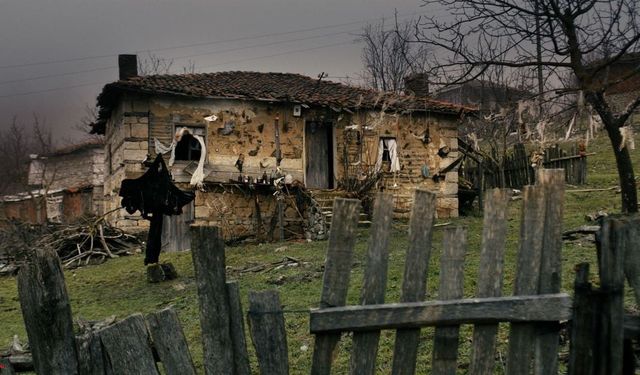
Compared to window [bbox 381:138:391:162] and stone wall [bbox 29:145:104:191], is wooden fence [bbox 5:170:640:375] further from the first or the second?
stone wall [bbox 29:145:104:191]

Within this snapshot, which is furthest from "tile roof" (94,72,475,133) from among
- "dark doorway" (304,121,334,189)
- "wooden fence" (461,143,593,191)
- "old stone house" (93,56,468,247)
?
"wooden fence" (461,143,593,191)

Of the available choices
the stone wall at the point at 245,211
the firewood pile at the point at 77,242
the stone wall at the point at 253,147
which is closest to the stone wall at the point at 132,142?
the stone wall at the point at 253,147

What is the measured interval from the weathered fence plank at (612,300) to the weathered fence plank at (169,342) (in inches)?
64.1

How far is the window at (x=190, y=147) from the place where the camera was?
16875mm

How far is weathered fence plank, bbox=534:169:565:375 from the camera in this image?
7.71ft

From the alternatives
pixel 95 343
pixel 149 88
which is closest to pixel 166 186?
pixel 149 88

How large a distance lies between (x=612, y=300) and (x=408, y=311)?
2.56 ft

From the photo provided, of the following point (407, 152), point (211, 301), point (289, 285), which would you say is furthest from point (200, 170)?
point (211, 301)

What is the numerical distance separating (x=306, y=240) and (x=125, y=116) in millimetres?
5992

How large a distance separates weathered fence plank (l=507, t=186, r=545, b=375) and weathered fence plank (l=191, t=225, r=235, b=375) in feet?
3.69

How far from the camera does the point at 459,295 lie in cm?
237

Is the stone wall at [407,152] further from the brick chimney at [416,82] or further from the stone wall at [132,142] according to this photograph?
the stone wall at [132,142]

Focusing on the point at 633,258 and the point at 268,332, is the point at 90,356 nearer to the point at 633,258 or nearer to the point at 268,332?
the point at 268,332

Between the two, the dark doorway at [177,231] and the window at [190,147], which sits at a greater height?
the window at [190,147]
